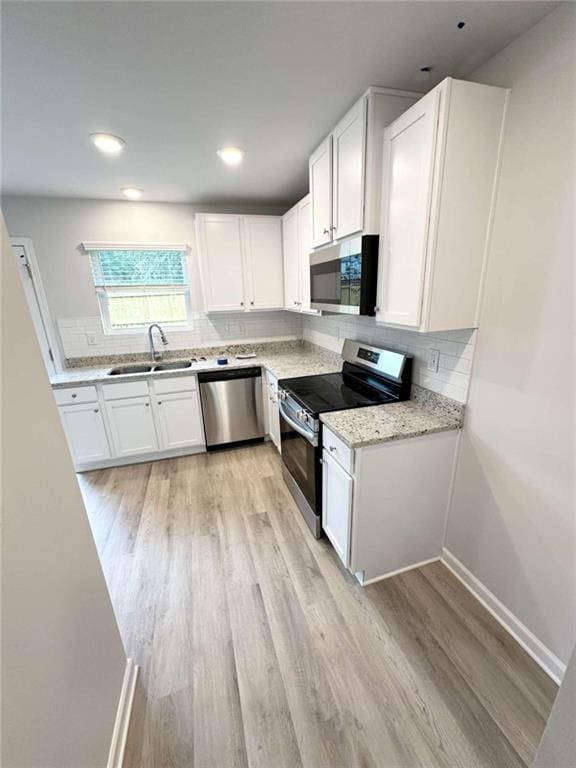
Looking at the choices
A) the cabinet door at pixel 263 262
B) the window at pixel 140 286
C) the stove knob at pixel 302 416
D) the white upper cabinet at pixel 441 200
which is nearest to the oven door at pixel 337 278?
the white upper cabinet at pixel 441 200

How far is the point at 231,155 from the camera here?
Result: 202cm

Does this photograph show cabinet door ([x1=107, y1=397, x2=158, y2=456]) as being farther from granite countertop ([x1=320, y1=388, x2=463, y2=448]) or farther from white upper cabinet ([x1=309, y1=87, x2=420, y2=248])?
white upper cabinet ([x1=309, y1=87, x2=420, y2=248])

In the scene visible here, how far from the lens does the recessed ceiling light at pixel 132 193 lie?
2.61 meters

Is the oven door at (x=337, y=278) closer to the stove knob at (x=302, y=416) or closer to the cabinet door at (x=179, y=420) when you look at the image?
the stove knob at (x=302, y=416)

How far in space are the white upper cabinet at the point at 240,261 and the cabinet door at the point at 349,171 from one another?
1398mm

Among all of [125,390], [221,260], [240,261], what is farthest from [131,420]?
[240,261]

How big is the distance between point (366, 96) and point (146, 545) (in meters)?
2.87

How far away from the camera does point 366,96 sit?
4.70 ft

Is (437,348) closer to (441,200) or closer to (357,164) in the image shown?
(441,200)

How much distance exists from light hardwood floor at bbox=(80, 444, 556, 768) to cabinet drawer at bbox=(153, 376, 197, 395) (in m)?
1.25

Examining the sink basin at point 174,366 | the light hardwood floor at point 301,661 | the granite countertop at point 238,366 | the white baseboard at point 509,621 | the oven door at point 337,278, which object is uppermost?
the oven door at point 337,278

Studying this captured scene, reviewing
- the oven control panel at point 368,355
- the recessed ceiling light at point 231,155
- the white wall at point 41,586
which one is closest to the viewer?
the white wall at point 41,586

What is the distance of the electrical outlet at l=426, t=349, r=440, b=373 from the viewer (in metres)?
1.68

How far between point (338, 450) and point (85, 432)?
8.09ft
